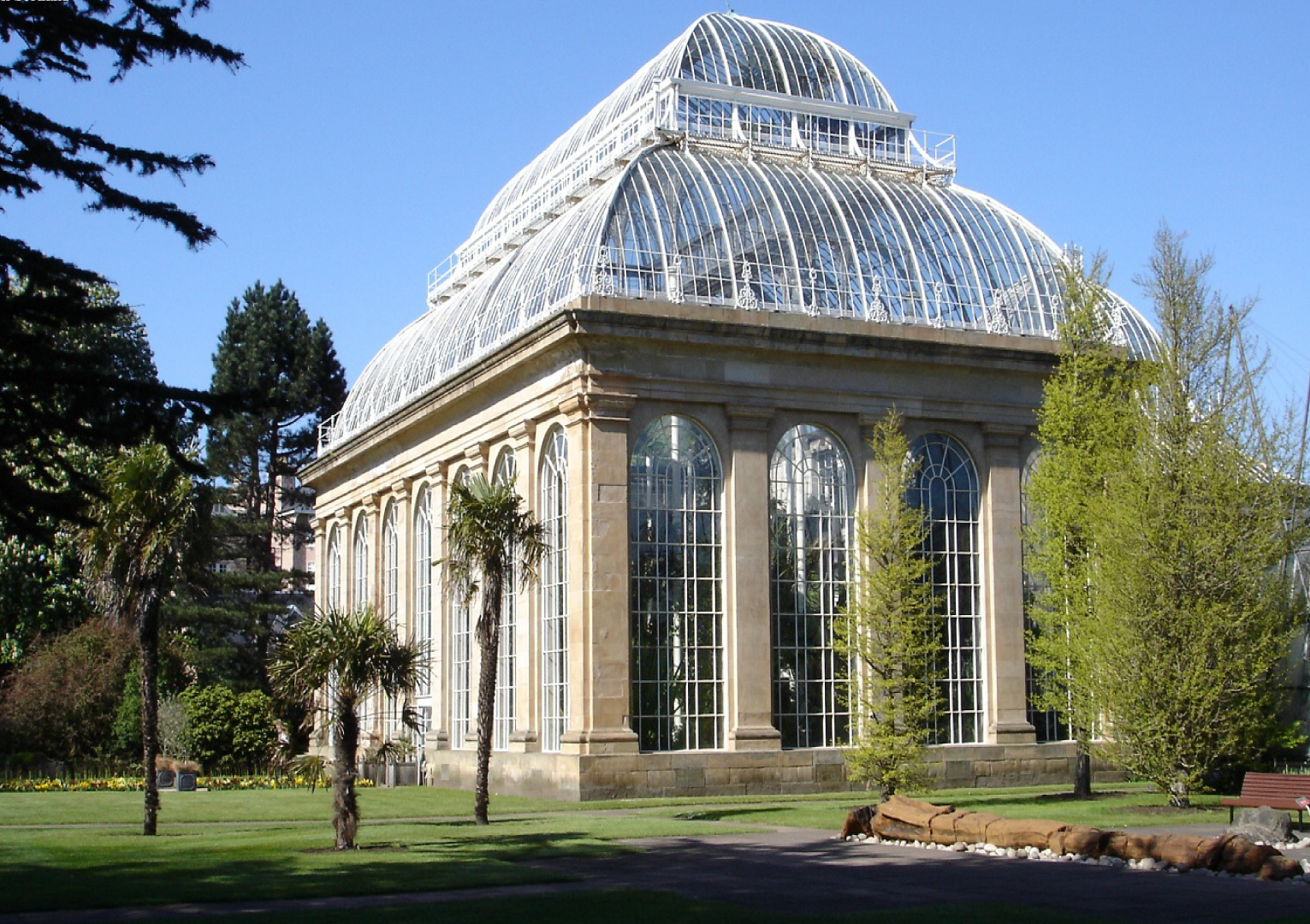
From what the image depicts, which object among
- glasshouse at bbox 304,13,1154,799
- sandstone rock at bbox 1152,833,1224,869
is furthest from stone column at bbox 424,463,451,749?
sandstone rock at bbox 1152,833,1224,869

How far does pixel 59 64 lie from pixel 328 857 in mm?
12331

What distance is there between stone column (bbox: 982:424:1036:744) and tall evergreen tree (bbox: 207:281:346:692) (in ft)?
143

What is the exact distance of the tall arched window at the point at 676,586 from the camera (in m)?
38.8

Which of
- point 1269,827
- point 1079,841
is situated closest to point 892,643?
point 1269,827

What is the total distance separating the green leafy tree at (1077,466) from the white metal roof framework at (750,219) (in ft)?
6.84

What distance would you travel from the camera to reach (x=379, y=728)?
54.3 m

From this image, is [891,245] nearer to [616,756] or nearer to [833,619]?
[833,619]

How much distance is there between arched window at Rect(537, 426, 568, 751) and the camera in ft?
130

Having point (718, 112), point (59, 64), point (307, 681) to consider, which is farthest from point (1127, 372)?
point (59, 64)

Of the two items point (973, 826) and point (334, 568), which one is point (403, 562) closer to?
point (334, 568)

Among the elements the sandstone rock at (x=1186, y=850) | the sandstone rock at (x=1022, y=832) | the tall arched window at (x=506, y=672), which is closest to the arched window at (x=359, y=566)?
the tall arched window at (x=506, y=672)

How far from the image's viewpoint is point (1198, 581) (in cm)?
3141

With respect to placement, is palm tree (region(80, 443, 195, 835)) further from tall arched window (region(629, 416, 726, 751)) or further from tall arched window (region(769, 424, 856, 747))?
tall arched window (region(769, 424, 856, 747))

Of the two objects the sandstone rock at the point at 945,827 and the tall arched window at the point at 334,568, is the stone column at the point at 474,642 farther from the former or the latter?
the sandstone rock at the point at 945,827
